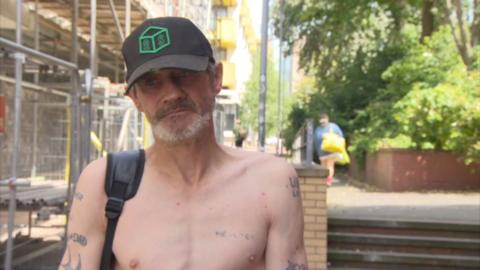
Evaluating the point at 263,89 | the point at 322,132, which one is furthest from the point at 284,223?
the point at 322,132

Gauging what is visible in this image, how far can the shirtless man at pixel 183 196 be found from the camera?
1746 millimetres

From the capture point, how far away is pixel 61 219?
1034 cm

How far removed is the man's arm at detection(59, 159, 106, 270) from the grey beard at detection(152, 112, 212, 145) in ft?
0.55

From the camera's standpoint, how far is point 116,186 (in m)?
1.80

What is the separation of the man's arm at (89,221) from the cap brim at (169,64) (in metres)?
0.27

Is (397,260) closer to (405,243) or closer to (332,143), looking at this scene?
(405,243)

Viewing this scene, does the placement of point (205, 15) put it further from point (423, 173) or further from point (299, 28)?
point (299, 28)

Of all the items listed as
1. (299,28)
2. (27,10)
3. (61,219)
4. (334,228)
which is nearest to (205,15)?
(27,10)

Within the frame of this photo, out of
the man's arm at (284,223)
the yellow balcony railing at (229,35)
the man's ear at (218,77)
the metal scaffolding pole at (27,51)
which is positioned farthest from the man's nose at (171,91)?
the yellow balcony railing at (229,35)

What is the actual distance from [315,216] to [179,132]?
233 inches

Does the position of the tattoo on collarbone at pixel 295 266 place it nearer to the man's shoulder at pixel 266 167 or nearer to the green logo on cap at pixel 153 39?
the man's shoulder at pixel 266 167

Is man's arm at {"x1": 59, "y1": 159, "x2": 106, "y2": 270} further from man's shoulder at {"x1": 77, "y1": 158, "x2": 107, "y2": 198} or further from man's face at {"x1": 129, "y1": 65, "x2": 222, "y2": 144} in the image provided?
man's face at {"x1": 129, "y1": 65, "x2": 222, "y2": 144}

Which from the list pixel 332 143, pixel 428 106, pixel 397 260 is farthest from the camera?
pixel 428 106

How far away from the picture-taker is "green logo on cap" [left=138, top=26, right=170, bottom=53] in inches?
67.2
